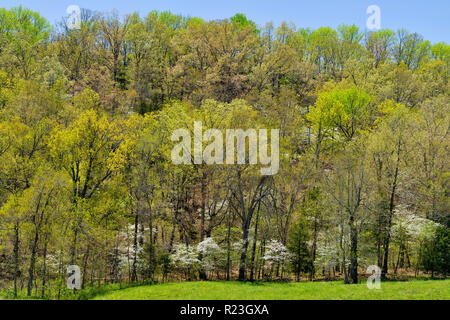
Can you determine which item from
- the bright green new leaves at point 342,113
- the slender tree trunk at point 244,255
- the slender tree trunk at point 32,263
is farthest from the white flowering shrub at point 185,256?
the bright green new leaves at point 342,113

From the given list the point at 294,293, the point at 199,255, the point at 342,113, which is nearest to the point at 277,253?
the point at 199,255

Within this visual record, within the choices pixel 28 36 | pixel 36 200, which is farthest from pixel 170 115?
pixel 28 36

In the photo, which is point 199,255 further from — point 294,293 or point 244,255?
point 294,293

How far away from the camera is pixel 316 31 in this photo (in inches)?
3406

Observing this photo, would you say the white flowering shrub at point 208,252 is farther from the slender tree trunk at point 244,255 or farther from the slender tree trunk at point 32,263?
the slender tree trunk at point 32,263

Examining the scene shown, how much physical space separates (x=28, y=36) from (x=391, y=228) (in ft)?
234

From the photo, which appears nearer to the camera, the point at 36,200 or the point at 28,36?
the point at 36,200

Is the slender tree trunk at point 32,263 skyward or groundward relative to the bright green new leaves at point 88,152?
groundward

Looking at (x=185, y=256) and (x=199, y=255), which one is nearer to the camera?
(x=185, y=256)

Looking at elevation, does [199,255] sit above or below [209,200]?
below

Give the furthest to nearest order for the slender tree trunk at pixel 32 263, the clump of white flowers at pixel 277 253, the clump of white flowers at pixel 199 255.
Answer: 1. the clump of white flowers at pixel 277 253
2. the clump of white flowers at pixel 199 255
3. the slender tree trunk at pixel 32 263

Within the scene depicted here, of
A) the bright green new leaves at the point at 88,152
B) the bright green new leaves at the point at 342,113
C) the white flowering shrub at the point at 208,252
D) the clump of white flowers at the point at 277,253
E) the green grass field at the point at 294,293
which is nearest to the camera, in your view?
the green grass field at the point at 294,293

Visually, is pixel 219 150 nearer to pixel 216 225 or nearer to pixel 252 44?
pixel 216 225

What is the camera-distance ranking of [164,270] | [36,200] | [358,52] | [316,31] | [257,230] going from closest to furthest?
[36,200]
[164,270]
[257,230]
[358,52]
[316,31]
